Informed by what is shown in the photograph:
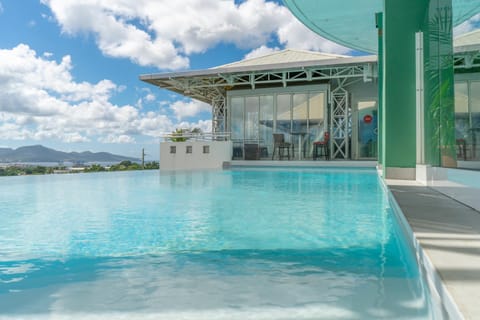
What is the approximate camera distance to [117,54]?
37531 millimetres

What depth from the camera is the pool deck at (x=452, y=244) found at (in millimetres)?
1174

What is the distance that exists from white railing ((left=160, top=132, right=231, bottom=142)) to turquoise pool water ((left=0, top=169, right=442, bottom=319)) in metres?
11.6

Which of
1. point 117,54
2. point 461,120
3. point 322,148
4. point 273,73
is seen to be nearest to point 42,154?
point 117,54

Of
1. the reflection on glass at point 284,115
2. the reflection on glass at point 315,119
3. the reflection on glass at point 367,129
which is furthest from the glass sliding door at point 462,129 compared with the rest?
the reflection on glass at point 284,115

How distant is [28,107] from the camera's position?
3862 cm

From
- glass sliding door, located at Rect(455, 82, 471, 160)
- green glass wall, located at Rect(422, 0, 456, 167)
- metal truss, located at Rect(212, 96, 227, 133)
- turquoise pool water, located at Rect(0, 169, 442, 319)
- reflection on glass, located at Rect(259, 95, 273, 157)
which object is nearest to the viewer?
turquoise pool water, located at Rect(0, 169, 442, 319)

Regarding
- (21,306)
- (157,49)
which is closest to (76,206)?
(21,306)

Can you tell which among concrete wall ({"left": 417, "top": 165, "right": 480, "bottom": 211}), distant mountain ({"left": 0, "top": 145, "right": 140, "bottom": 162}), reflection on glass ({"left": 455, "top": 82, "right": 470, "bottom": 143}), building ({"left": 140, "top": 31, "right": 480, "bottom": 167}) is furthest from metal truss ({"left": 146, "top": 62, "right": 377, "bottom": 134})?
distant mountain ({"left": 0, "top": 145, "right": 140, "bottom": 162})

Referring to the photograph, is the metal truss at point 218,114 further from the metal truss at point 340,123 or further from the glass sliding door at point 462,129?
the glass sliding door at point 462,129

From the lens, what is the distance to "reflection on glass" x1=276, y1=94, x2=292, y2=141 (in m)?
15.6

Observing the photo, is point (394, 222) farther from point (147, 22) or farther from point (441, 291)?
point (147, 22)

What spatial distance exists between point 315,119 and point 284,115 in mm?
1411

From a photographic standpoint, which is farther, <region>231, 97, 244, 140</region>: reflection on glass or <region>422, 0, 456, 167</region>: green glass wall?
<region>231, 97, 244, 140</region>: reflection on glass

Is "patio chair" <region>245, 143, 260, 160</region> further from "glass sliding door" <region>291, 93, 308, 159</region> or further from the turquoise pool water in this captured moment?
the turquoise pool water
